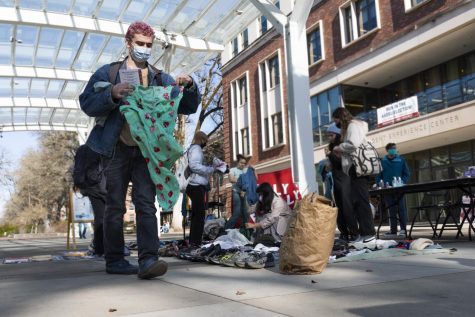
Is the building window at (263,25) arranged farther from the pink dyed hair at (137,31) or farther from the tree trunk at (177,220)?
the pink dyed hair at (137,31)

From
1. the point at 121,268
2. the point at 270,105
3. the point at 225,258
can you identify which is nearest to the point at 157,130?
the point at 121,268

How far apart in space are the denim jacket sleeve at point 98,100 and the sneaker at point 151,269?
1196 millimetres

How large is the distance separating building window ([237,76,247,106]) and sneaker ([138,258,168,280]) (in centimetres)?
2448

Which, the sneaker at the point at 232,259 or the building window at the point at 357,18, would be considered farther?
the building window at the point at 357,18

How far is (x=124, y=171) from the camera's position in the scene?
375 centimetres

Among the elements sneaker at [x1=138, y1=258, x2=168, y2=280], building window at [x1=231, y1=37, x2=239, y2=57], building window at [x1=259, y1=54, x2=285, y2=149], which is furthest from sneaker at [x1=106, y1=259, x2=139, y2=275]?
building window at [x1=231, y1=37, x2=239, y2=57]

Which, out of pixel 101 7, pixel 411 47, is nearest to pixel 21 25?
pixel 101 7

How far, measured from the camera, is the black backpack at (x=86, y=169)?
5555mm

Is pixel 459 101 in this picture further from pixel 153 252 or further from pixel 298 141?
pixel 153 252

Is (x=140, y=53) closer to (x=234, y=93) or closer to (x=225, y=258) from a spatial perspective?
(x=225, y=258)

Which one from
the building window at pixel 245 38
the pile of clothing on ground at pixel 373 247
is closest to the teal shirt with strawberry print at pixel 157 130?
the pile of clothing on ground at pixel 373 247

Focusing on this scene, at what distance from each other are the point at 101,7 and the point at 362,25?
435 inches

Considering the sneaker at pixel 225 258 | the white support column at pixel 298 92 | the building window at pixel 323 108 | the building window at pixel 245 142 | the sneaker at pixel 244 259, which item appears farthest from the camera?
the building window at pixel 245 142

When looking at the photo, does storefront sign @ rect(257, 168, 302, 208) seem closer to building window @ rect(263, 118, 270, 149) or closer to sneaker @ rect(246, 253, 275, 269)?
sneaker @ rect(246, 253, 275, 269)
